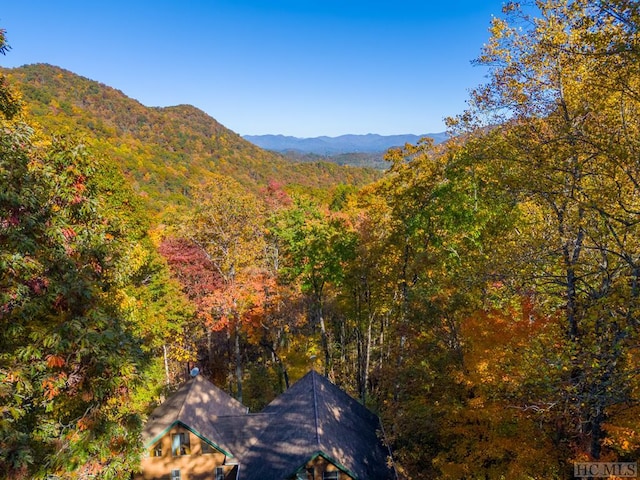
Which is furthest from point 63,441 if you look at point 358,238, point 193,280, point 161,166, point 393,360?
point 161,166

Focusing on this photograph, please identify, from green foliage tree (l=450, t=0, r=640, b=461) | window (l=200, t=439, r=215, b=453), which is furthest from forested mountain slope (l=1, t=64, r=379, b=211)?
green foliage tree (l=450, t=0, r=640, b=461)

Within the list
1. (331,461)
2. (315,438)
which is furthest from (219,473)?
(331,461)

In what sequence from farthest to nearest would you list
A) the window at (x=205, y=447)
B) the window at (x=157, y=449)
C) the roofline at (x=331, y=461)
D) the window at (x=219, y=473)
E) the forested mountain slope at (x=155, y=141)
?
the forested mountain slope at (x=155, y=141), the window at (x=219, y=473), the window at (x=205, y=447), the window at (x=157, y=449), the roofline at (x=331, y=461)

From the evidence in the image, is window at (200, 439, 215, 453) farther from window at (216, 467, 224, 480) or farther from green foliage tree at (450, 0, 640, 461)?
green foliage tree at (450, 0, 640, 461)

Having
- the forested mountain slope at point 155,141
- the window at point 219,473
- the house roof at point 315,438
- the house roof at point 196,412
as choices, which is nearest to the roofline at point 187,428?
the house roof at point 196,412

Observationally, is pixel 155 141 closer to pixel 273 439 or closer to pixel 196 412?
pixel 196 412

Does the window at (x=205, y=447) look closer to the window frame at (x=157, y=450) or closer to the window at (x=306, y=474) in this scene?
the window frame at (x=157, y=450)
